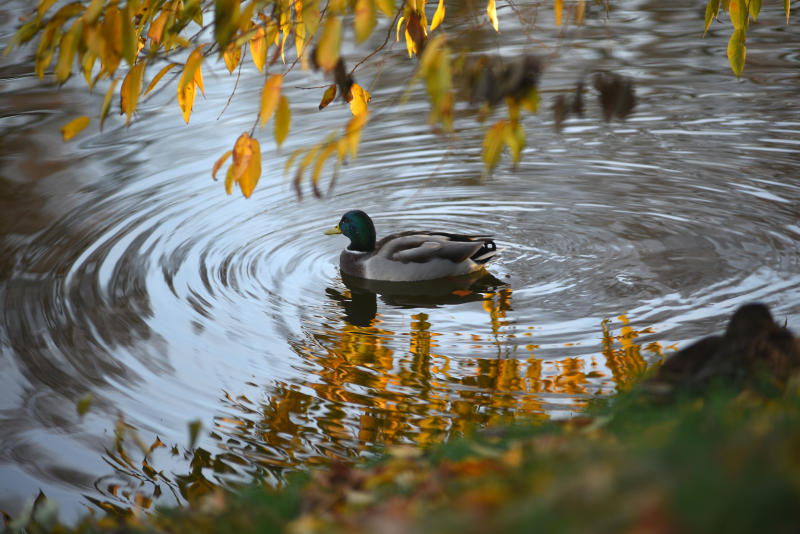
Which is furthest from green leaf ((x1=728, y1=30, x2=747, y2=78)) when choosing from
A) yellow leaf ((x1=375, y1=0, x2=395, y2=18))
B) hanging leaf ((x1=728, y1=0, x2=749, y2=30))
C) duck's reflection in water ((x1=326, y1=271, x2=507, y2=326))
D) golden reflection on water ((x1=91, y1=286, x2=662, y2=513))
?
duck's reflection in water ((x1=326, y1=271, x2=507, y2=326))

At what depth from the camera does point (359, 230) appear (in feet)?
26.6

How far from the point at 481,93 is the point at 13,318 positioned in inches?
203

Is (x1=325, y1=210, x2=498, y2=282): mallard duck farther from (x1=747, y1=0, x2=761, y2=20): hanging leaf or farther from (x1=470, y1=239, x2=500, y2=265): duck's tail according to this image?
(x1=747, y1=0, x2=761, y2=20): hanging leaf

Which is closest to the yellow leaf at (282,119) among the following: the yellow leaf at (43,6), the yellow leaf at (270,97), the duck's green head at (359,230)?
the yellow leaf at (270,97)

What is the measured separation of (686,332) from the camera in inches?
240

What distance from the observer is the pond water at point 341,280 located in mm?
5398

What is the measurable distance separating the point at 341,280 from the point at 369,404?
2587 mm

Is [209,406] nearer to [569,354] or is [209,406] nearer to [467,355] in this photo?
[467,355]

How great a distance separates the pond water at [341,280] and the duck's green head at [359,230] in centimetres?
45

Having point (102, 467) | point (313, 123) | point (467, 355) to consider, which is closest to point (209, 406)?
point (102, 467)

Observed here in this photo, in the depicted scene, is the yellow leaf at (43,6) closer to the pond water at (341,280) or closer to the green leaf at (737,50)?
the pond water at (341,280)

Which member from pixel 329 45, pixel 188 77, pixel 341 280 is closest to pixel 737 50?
pixel 329 45

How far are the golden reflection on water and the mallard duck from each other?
132 cm

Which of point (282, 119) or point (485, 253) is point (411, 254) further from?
point (282, 119)
